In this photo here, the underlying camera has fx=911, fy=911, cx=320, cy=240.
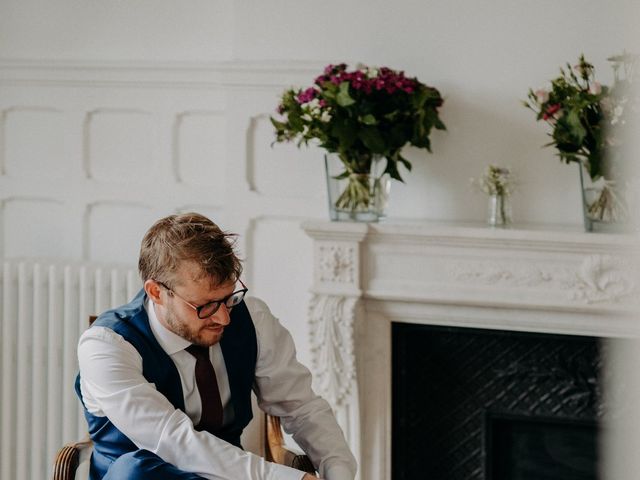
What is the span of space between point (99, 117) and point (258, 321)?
5.44 ft

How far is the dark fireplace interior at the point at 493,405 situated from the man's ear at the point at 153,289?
1250 mm

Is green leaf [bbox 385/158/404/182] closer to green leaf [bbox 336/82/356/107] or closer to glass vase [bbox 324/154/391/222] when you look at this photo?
glass vase [bbox 324/154/391/222]

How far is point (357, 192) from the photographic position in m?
2.83

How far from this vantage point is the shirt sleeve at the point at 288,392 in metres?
2.02

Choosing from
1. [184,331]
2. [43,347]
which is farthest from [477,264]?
[43,347]

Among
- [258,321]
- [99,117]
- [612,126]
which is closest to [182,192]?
[99,117]

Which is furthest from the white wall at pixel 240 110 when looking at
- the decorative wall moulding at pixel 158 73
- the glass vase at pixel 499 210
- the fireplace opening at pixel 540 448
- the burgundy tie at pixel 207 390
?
the burgundy tie at pixel 207 390

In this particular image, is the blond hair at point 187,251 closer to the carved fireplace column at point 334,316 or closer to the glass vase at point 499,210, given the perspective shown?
the carved fireplace column at point 334,316

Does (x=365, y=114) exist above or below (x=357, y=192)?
above

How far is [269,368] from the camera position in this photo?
207 cm

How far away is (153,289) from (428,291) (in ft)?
3.80

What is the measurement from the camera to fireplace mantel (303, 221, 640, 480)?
2.64m

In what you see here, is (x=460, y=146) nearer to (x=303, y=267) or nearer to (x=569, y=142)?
(x=569, y=142)

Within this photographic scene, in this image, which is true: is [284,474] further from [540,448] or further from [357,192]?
[540,448]
